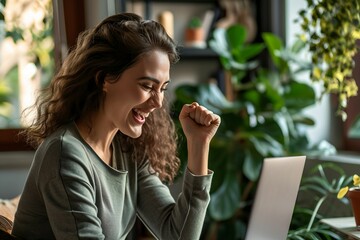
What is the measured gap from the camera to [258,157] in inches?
109

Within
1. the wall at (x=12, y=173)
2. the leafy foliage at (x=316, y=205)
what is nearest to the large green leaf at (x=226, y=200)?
the leafy foliage at (x=316, y=205)

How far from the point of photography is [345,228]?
1.54 metres

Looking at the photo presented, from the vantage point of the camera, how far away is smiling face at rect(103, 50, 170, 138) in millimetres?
1375

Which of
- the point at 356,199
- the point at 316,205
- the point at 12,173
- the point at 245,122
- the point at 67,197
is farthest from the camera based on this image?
the point at 245,122

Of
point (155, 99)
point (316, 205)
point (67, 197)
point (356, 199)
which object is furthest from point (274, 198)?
point (316, 205)

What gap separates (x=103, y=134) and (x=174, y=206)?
0.28 m

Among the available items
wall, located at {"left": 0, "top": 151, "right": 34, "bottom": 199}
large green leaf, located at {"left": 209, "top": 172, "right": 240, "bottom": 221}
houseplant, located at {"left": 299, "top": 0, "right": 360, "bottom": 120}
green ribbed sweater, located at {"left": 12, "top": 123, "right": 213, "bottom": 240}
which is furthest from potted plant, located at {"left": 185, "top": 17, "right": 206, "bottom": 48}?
green ribbed sweater, located at {"left": 12, "top": 123, "right": 213, "bottom": 240}

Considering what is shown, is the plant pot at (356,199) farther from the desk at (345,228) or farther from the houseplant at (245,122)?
the houseplant at (245,122)

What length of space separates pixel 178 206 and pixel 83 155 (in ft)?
1.00

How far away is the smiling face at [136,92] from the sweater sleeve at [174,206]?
0.20 m

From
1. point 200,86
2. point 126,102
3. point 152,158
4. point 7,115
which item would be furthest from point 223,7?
point 126,102

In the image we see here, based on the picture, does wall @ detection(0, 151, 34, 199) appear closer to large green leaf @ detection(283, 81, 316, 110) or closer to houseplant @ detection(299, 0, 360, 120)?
large green leaf @ detection(283, 81, 316, 110)

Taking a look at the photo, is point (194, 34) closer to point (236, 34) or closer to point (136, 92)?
point (236, 34)

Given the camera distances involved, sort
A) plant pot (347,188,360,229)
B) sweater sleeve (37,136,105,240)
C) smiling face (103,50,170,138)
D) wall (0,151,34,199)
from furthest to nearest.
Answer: wall (0,151,34,199), plant pot (347,188,360,229), smiling face (103,50,170,138), sweater sleeve (37,136,105,240)
